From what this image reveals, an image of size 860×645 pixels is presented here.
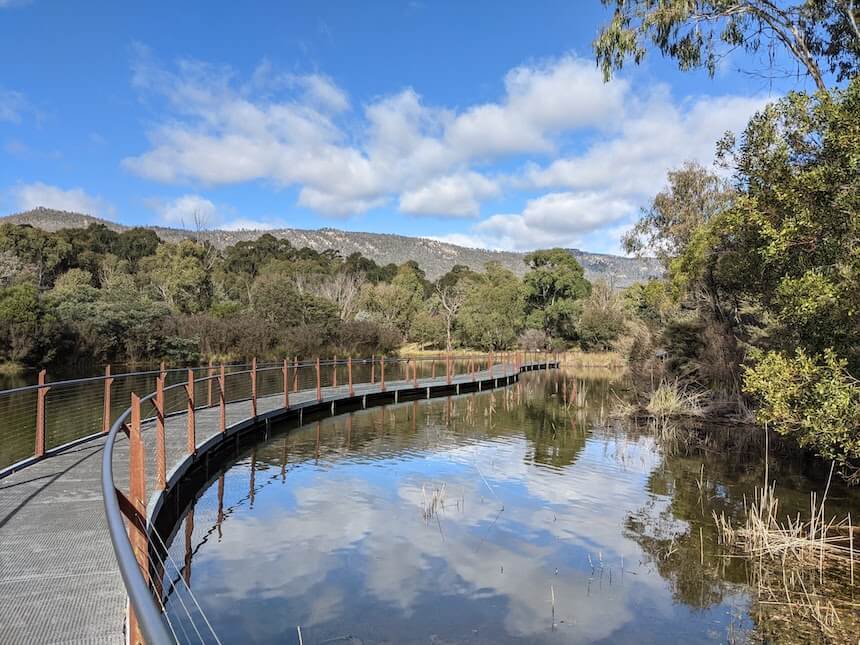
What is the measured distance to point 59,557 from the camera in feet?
15.5

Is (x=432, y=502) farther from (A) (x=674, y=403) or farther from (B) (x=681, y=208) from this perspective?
(B) (x=681, y=208)

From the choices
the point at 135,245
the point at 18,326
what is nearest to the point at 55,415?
the point at 18,326

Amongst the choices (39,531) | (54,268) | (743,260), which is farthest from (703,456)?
(54,268)

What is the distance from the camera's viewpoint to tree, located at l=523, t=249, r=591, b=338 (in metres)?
44.0

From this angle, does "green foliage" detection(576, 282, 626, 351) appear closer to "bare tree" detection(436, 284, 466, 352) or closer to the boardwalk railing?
"bare tree" detection(436, 284, 466, 352)

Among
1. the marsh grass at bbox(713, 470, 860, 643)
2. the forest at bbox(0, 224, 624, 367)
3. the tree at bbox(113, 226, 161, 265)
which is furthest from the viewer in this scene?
the tree at bbox(113, 226, 161, 265)

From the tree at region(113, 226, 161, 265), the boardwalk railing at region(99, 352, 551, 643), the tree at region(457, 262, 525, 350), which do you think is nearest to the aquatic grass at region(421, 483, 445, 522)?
the boardwalk railing at region(99, 352, 551, 643)

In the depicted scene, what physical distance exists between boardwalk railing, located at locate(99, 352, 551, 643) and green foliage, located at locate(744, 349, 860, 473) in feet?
20.6

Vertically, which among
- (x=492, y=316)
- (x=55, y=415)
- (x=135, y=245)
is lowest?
(x=55, y=415)

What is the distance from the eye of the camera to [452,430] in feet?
49.5

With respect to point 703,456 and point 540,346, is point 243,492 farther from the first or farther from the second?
point 540,346

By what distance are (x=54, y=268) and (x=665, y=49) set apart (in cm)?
4683

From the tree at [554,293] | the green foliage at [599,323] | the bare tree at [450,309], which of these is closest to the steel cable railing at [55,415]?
the bare tree at [450,309]

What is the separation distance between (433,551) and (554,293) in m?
39.7
